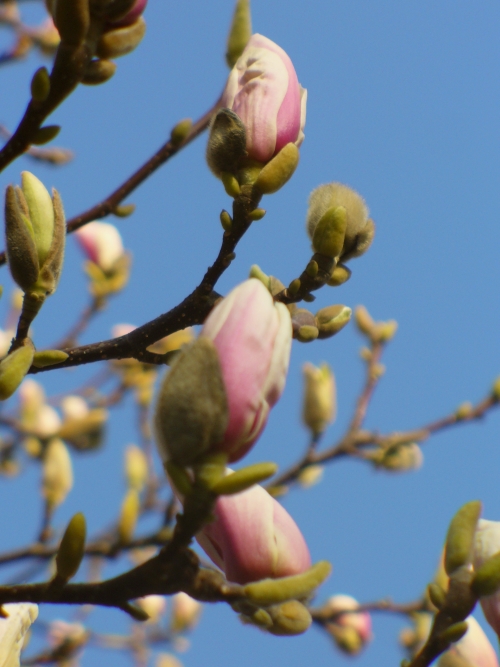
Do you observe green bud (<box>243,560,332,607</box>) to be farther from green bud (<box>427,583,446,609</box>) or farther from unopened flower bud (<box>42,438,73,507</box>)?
unopened flower bud (<box>42,438,73,507</box>)

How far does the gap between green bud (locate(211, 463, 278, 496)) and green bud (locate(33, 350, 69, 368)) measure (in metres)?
0.26

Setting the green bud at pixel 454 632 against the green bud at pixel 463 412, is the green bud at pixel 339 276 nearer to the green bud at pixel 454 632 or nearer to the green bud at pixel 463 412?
the green bud at pixel 454 632

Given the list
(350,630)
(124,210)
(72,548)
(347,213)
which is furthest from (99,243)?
(72,548)

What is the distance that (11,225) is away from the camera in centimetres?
67

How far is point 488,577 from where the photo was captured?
1.97 feet

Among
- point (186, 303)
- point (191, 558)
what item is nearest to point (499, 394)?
point (186, 303)

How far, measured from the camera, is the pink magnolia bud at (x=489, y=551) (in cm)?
64

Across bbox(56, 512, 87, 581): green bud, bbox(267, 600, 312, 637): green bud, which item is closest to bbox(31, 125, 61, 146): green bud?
bbox(56, 512, 87, 581): green bud

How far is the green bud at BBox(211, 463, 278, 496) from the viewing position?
A: 525 mm

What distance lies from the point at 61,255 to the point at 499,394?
1.50 meters

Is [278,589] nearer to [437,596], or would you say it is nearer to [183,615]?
[437,596]

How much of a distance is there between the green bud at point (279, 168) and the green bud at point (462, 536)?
0.34 metres

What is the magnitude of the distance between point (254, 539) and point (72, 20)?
48 cm

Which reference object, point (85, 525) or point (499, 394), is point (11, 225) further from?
point (499, 394)
